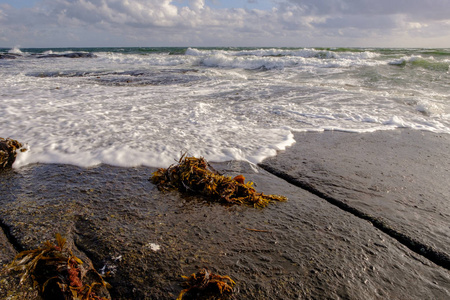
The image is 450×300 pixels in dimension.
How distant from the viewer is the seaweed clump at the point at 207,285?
1581 mm

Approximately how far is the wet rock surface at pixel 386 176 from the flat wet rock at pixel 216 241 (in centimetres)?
19

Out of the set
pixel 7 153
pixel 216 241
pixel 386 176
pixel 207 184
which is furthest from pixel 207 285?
pixel 7 153

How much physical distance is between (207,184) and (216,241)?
0.79 metres

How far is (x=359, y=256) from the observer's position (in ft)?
6.30

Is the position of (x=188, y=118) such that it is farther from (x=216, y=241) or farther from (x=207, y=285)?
(x=207, y=285)

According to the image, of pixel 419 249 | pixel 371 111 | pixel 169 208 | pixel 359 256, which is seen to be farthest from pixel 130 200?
pixel 371 111

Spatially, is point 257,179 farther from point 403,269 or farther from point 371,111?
point 371,111

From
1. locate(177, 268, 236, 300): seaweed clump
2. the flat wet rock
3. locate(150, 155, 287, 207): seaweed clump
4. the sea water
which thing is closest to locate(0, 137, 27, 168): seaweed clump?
the sea water

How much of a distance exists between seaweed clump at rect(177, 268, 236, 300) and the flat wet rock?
0.05m

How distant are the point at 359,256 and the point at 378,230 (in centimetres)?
42

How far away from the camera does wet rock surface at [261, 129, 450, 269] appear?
228 centimetres

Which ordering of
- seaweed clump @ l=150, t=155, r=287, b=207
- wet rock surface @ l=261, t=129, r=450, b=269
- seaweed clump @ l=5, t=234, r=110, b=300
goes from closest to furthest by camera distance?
seaweed clump @ l=5, t=234, r=110, b=300 < wet rock surface @ l=261, t=129, r=450, b=269 < seaweed clump @ l=150, t=155, r=287, b=207

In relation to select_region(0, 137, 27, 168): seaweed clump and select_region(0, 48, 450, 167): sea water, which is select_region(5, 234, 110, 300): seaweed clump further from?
select_region(0, 137, 27, 168): seaweed clump

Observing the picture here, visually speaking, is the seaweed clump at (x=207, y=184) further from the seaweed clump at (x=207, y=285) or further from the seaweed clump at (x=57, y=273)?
the seaweed clump at (x=57, y=273)
